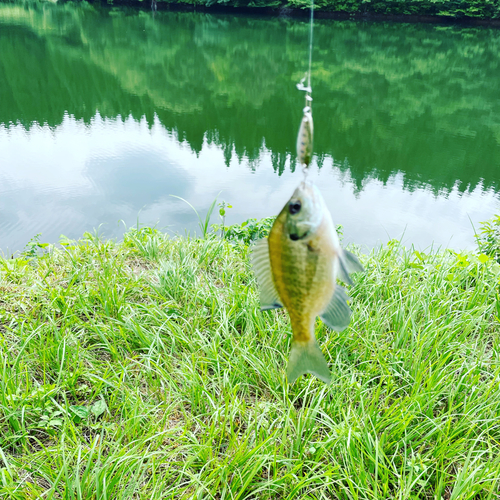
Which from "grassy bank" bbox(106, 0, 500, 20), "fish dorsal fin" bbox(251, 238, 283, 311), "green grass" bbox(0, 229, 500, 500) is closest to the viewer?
"fish dorsal fin" bbox(251, 238, 283, 311)

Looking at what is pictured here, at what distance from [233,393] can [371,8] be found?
34.9 meters

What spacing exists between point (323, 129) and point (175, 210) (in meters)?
6.03

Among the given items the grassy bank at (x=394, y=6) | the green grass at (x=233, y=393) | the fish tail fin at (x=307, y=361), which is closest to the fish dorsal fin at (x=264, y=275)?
the fish tail fin at (x=307, y=361)

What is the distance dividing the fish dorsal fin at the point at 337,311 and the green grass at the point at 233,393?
115 cm

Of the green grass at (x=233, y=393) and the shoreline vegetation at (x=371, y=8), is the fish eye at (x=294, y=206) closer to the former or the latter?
the green grass at (x=233, y=393)

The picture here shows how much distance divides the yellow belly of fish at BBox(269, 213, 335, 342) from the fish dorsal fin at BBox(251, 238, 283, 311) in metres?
0.01

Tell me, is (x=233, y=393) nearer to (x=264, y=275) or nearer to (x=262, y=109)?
(x=264, y=275)

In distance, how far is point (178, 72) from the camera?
17.2 meters

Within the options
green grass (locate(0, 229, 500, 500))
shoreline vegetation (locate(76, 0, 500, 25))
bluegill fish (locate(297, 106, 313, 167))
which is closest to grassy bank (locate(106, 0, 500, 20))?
shoreline vegetation (locate(76, 0, 500, 25))

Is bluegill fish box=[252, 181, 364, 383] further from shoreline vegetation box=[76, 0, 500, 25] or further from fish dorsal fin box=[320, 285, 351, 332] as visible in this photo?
shoreline vegetation box=[76, 0, 500, 25]

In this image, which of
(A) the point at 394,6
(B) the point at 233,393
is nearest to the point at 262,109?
(B) the point at 233,393

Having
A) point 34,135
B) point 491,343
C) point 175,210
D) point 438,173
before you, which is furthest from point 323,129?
point 491,343

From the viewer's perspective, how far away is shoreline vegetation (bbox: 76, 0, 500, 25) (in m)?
26.5

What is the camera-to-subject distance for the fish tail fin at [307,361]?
0.76 m
